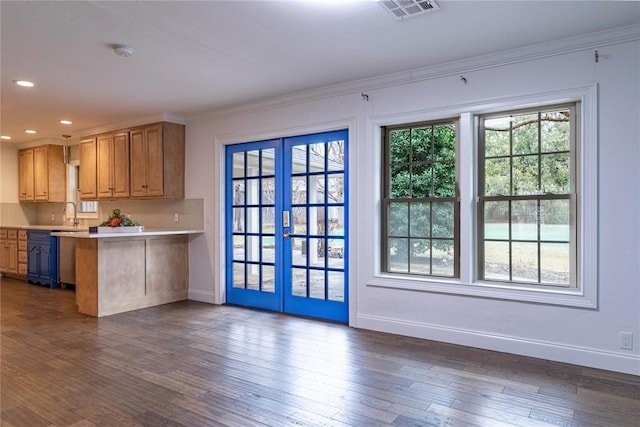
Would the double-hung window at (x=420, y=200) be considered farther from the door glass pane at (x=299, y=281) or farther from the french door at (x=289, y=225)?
the door glass pane at (x=299, y=281)

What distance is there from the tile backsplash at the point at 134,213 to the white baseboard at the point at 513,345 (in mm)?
2889

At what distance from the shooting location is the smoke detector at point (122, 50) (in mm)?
3305

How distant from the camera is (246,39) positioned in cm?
321

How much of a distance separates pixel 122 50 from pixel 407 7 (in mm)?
2243

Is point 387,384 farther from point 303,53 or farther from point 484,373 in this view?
point 303,53

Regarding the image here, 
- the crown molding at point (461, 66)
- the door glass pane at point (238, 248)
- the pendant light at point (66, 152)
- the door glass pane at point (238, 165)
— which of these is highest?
the crown molding at point (461, 66)

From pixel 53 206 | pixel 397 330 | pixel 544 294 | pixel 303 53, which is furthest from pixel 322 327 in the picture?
pixel 53 206

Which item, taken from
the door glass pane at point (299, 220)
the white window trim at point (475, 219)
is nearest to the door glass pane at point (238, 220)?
the door glass pane at point (299, 220)

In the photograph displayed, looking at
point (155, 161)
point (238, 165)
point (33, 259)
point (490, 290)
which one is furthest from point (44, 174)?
point (490, 290)

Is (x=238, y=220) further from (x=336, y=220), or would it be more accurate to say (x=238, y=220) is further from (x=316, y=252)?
(x=336, y=220)

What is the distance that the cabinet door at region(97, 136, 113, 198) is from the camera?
6262 millimetres

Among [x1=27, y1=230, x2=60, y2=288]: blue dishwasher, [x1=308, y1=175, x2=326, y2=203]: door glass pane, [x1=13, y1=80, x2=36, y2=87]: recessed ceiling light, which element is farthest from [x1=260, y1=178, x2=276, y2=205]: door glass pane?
[x1=27, y1=230, x2=60, y2=288]: blue dishwasher

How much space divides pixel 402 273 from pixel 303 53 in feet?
7.41

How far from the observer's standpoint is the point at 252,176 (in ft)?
17.2
